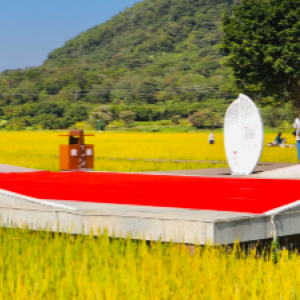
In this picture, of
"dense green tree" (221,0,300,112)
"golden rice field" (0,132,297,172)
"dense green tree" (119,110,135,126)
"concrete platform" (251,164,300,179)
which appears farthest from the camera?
"dense green tree" (119,110,135,126)

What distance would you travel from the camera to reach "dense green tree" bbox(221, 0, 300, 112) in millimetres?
42688

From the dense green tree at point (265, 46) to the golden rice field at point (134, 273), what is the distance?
120 feet

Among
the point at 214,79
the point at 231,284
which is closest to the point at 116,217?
the point at 231,284

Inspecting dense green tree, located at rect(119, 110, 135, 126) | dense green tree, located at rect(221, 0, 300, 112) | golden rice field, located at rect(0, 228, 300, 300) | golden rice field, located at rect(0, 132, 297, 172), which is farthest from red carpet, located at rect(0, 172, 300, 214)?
dense green tree, located at rect(119, 110, 135, 126)

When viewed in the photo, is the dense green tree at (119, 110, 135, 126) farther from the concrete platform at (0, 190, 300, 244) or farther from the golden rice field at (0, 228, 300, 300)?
the golden rice field at (0, 228, 300, 300)

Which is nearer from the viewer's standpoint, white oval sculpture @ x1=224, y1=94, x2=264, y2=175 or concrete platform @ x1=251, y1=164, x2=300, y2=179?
concrete platform @ x1=251, y1=164, x2=300, y2=179

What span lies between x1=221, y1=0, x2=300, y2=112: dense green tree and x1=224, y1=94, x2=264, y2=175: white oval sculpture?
25.9m

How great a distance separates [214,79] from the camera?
568 ft

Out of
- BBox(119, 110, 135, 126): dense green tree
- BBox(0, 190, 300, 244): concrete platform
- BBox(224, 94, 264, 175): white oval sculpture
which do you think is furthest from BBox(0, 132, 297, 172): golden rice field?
BBox(119, 110, 135, 126): dense green tree

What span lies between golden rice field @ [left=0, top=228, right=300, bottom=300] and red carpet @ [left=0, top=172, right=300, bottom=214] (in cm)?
212

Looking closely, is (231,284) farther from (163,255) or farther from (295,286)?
(163,255)

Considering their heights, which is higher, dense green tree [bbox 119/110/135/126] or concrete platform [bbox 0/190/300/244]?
dense green tree [bbox 119/110/135/126]

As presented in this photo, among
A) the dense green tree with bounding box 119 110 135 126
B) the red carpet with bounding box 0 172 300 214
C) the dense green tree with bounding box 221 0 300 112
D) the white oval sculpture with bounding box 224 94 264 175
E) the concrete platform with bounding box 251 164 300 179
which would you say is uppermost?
the dense green tree with bounding box 119 110 135 126

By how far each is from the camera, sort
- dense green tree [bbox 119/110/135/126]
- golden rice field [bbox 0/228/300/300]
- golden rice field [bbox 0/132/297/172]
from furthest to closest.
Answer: dense green tree [bbox 119/110/135/126] < golden rice field [bbox 0/132/297/172] < golden rice field [bbox 0/228/300/300]
